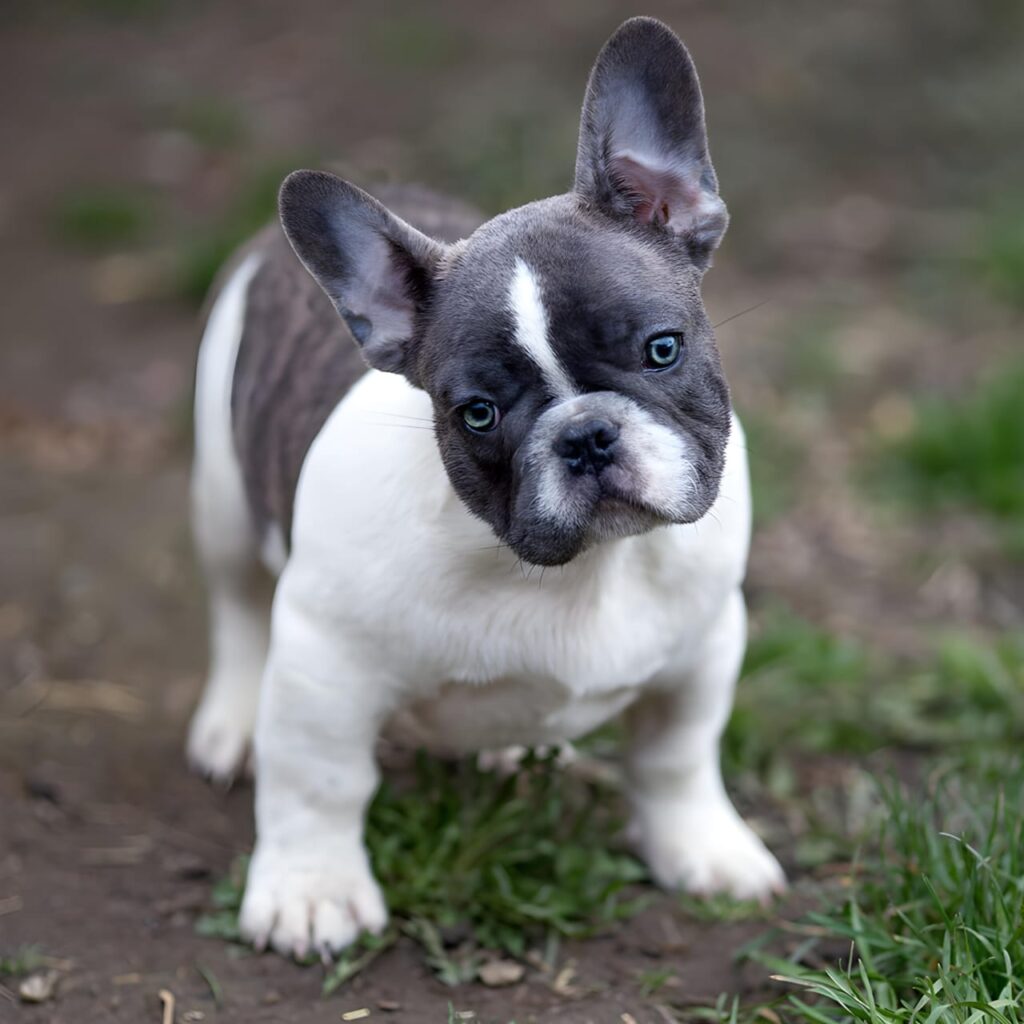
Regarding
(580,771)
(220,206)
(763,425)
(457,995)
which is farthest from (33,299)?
(457,995)

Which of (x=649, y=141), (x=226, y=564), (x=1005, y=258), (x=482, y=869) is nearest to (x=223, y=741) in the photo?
(x=226, y=564)

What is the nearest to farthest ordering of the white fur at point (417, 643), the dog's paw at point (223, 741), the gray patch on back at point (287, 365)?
the white fur at point (417, 643) → the gray patch on back at point (287, 365) → the dog's paw at point (223, 741)

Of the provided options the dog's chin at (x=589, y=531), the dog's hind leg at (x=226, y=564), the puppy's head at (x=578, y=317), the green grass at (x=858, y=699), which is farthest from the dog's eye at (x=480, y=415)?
the green grass at (x=858, y=699)

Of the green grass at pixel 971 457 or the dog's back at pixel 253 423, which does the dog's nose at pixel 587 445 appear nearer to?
the dog's back at pixel 253 423

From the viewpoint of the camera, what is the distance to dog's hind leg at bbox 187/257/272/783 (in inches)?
186

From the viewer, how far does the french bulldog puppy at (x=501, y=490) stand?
3.19 metres

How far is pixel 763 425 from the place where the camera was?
6691mm

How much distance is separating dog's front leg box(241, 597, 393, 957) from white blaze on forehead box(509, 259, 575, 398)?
0.95 metres

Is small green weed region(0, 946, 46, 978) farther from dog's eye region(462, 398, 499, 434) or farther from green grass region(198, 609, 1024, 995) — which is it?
dog's eye region(462, 398, 499, 434)

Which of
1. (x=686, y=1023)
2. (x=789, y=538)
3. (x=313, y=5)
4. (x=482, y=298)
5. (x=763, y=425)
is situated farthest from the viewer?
(x=313, y=5)

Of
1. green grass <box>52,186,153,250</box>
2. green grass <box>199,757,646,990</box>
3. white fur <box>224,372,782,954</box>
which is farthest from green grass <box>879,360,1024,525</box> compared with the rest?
green grass <box>52,186,153,250</box>

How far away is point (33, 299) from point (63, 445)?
4.33ft

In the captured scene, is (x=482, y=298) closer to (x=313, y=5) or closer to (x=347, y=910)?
(x=347, y=910)

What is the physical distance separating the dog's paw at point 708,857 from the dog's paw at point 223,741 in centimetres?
129
